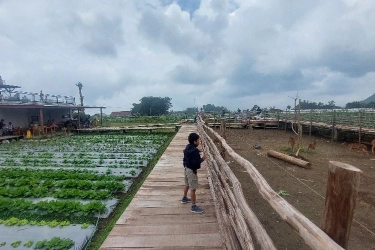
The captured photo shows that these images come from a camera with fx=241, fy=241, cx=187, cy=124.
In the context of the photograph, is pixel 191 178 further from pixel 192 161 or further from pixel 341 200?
pixel 341 200

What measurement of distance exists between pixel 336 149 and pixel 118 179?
12.4 metres

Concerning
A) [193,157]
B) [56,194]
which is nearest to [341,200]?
[193,157]

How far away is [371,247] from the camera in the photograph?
13.6 feet

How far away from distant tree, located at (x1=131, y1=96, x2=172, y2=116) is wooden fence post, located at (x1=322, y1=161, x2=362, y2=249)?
188ft

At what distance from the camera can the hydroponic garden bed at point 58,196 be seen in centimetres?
413

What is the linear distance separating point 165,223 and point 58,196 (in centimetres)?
342

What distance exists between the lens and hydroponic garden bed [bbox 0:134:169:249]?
13.5 feet

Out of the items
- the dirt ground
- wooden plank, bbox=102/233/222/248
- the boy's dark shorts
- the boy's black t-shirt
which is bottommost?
the dirt ground

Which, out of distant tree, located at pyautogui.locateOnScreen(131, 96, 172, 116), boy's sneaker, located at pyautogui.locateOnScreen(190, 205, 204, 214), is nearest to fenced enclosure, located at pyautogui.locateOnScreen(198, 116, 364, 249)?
boy's sneaker, located at pyautogui.locateOnScreen(190, 205, 204, 214)

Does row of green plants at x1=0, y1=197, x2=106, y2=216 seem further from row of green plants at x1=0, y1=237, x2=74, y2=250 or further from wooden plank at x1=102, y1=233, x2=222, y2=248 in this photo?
wooden plank at x1=102, y1=233, x2=222, y2=248

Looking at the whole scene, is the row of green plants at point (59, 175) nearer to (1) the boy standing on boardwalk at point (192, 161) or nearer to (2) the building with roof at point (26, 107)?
(1) the boy standing on boardwalk at point (192, 161)

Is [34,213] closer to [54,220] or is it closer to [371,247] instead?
[54,220]

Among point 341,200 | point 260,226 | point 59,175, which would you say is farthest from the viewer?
point 59,175

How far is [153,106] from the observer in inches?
2425
